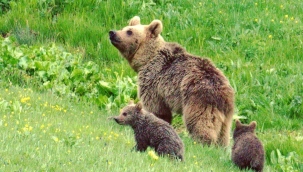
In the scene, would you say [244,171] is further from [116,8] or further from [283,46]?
[116,8]

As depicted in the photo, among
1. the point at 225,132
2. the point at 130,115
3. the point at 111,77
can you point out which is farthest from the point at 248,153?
the point at 111,77

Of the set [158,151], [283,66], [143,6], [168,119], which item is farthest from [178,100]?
[143,6]

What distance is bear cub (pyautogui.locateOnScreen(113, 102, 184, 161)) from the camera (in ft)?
28.2

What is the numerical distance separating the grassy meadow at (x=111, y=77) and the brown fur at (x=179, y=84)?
0.47m

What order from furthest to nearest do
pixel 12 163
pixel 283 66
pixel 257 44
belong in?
pixel 257 44 < pixel 283 66 < pixel 12 163

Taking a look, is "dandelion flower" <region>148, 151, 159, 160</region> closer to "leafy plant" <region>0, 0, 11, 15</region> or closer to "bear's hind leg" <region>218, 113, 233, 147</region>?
"bear's hind leg" <region>218, 113, 233, 147</region>

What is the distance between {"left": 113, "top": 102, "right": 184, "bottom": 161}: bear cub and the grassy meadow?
0.26 m

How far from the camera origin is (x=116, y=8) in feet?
56.2

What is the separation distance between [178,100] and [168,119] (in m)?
0.72

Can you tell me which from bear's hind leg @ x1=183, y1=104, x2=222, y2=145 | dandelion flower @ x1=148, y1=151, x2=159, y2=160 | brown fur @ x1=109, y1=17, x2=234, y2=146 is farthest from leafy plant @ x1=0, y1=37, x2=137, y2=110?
dandelion flower @ x1=148, y1=151, x2=159, y2=160

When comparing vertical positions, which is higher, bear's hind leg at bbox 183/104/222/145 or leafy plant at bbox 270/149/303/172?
bear's hind leg at bbox 183/104/222/145

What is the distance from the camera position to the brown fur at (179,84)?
10586mm

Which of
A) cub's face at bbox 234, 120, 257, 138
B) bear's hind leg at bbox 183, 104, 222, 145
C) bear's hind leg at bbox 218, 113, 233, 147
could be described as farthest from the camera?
bear's hind leg at bbox 218, 113, 233, 147

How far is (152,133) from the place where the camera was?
882 centimetres
